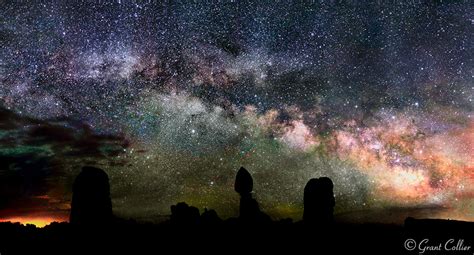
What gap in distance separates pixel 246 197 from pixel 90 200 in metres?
12.2

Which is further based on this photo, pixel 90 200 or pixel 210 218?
pixel 210 218

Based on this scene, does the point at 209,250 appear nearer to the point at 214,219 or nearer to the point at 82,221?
the point at 214,219

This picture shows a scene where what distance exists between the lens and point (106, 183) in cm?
2722

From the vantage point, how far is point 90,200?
2634cm

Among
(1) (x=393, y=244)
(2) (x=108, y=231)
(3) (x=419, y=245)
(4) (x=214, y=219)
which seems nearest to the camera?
(3) (x=419, y=245)

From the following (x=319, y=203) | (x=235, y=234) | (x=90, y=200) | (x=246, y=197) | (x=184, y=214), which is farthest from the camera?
(x=246, y=197)

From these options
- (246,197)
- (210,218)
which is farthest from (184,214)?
(246,197)

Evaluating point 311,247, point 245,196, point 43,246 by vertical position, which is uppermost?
point 245,196

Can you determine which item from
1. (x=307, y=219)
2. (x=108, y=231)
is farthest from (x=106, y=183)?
(x=307, y=219)

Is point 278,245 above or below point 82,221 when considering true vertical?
below

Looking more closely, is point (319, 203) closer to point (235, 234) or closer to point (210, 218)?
point (235, 234)

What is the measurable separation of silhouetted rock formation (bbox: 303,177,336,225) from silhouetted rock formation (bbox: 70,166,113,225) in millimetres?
14997

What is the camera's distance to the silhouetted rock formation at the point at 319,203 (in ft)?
85.4

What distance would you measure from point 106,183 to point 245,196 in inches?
440
